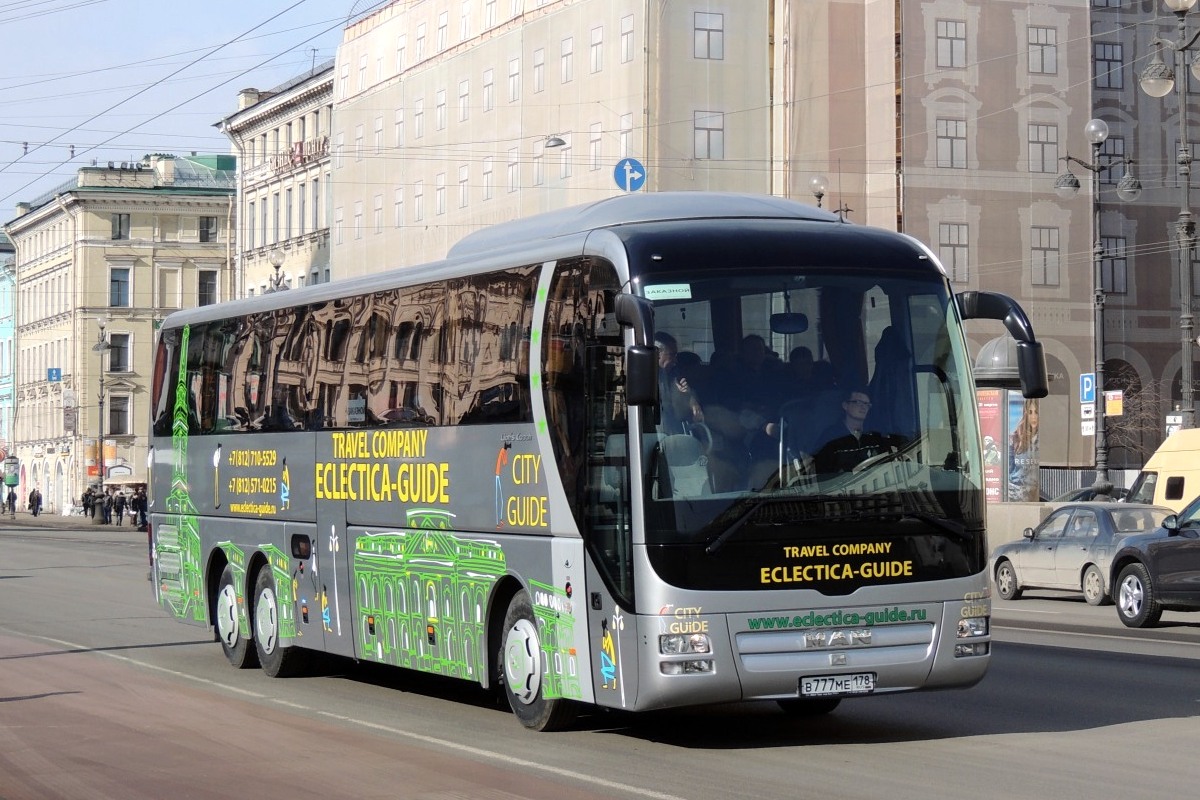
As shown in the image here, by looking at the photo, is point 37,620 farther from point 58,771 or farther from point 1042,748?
point 1042,748

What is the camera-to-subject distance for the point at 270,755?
1159 cm

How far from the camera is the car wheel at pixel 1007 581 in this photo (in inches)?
1128

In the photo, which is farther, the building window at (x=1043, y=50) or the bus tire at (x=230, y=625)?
the building window at (x=1043, y=50)

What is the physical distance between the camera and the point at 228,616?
702 inches

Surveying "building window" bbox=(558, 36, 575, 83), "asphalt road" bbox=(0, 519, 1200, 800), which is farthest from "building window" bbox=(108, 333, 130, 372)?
"asphalt road" bbox=(0, 519, 1200, 800)

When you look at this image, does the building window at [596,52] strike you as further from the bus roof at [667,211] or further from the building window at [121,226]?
the building window at [121,226]

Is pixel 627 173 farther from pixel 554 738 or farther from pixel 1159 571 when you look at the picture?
pixel 554 738

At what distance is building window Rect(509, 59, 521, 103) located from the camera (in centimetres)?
6581

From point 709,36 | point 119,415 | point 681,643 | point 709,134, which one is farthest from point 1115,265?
point 119,415

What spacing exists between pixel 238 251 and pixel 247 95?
27.4 feet

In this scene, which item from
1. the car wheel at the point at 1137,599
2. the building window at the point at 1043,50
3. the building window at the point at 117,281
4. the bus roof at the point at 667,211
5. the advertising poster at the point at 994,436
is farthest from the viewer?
the building window at the point at 117,281

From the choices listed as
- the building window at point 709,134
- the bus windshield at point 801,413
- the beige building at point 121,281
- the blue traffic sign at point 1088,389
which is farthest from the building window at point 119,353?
the bus windshield at point 801,413

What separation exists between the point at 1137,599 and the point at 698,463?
12.6 metres

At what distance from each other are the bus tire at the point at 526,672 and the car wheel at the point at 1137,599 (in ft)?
37.6
